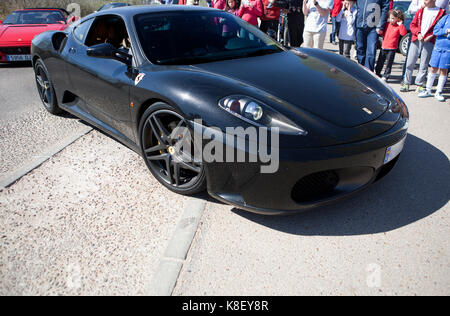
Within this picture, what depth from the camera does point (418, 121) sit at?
4117mm

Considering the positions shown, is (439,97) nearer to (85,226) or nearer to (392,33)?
(392,33)

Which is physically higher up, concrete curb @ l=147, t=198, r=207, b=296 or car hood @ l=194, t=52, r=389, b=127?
car hood @ l=194, t=52, r=389, b=127

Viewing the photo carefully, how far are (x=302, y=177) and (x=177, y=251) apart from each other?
2.86ft

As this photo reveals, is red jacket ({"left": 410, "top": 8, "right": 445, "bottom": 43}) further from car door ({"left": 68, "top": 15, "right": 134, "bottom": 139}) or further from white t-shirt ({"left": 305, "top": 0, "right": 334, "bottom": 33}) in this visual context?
car door ({"left": 68, "top": 15, "right": 134, "bottom": 139})

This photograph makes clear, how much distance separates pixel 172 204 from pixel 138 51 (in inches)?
50.2

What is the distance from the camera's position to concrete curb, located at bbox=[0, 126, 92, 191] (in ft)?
9.45

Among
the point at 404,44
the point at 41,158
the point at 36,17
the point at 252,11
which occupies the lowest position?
the point at 404,44

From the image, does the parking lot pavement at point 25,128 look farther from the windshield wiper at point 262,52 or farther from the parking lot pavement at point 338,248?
the windshield wiper at point 262,52

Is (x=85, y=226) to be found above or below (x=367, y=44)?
below

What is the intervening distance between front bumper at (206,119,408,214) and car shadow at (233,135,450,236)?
240mm

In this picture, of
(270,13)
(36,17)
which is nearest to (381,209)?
(270,13)

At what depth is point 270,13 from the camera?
6906 mm

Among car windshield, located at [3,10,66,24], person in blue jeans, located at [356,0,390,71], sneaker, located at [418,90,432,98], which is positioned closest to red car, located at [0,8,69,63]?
car windshield, located at [3,10,66,24]
